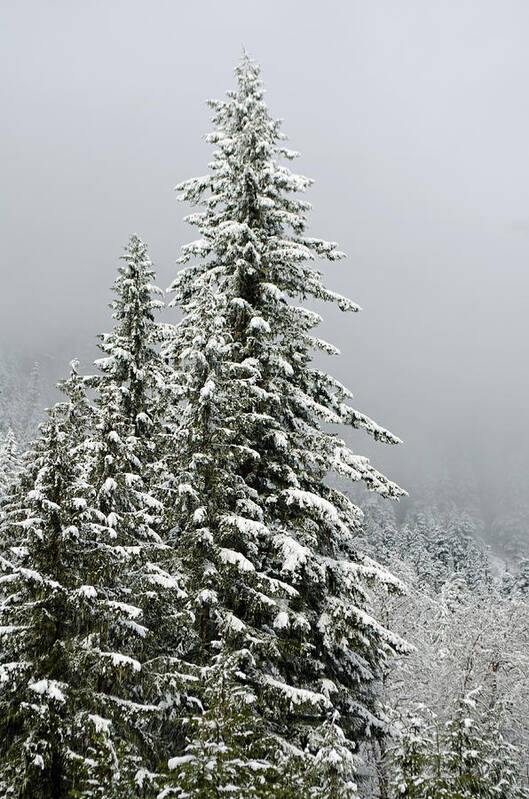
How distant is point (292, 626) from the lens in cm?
1084

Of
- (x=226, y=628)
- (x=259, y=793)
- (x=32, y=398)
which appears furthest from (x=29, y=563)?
(x=32, y=398)

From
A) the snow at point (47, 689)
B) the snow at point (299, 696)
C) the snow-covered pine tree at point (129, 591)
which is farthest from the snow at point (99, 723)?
the snow at point (299, 696)

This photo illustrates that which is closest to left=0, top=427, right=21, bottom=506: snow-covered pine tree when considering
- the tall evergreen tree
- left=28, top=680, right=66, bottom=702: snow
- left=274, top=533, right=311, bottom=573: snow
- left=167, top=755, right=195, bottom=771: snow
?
the tall evergreen tree

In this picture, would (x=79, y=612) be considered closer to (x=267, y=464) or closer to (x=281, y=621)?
(x=281, y=621)

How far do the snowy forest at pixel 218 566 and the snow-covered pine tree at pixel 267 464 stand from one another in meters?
0.05

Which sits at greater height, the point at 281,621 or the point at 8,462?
the point at 8,462

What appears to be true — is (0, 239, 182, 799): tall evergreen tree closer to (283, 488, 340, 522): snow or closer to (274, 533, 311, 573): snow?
(274, 533, 311, 573): snow

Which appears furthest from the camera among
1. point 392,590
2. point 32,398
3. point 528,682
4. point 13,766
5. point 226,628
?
point 32,398

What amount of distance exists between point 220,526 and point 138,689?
3.29 meters

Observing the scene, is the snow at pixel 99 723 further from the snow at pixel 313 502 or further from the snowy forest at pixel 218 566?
the snow at pixel 313 502

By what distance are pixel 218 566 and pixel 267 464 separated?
2.91 m

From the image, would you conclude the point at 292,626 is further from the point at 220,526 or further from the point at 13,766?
the point at 13,766

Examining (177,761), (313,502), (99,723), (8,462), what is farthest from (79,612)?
(8,462)

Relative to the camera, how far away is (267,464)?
42.6ft
